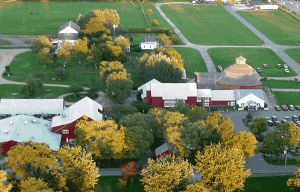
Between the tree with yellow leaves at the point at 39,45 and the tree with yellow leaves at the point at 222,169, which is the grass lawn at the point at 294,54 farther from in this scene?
the tree with yellow leaves at the point at 222,169

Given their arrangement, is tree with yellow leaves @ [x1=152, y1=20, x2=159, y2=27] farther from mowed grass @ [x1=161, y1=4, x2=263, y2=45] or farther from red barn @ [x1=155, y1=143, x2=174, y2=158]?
red barn @ [x1=155, y1=143, x2=174, y2=158]

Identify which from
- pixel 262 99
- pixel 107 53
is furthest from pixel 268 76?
pixel 107 53

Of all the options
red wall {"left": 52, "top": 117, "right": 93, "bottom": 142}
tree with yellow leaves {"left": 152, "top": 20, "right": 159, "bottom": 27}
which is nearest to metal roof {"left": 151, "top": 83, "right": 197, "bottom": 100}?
red wall {"left": 52, "top": 117, "right": 93, "bottom": 142}

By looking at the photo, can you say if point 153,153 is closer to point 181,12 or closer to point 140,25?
point 140,25

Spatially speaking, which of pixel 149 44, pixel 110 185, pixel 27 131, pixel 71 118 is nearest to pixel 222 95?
pixel 71 118

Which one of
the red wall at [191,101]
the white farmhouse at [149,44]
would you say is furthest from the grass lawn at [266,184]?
the white farmhouse at [149,44]

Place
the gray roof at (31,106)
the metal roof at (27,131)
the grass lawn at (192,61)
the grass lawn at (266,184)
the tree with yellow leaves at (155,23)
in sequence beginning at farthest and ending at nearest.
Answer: the tree with yellow leaves at (155,23) → the grass lawn at (192,61) → the gray roof at (31,106) → the metal roof at (27,131) → the grass lawn at (266,184)
